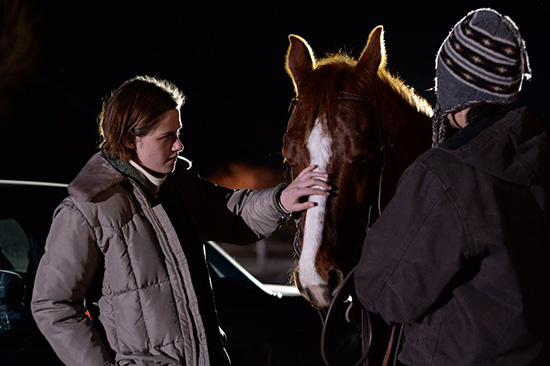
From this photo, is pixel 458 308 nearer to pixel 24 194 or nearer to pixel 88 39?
pixel 24 194

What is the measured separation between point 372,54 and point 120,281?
1519mm

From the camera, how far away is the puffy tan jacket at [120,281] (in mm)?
1791

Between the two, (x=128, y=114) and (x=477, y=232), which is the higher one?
(x=128, y=114)

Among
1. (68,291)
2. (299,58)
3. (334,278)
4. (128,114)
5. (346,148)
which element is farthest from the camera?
(299,58)

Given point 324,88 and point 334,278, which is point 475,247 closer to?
point 334,278

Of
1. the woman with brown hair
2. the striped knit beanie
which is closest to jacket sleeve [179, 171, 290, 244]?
the woman with brown hair

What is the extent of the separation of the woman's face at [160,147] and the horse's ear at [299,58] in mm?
779

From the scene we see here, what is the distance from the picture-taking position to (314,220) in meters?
2.15

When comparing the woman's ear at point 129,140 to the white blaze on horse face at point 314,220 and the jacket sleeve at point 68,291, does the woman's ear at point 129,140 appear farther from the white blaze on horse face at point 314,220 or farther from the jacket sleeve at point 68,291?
the white blaze on horse face at point 314,220

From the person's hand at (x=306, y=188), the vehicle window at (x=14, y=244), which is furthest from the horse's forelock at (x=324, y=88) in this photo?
the vehicle window at (x=14, y=244)

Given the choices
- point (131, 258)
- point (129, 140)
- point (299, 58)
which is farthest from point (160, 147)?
point (299, 58)

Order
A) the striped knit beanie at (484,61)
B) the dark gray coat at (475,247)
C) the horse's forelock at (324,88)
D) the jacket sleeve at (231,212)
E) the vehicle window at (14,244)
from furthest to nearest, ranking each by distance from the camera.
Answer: the vehicle window at (14,244) < the jacket sleeve at (231,212) < the horse's forelock at (324,88) < the striped knit beanie at (484,61) < the dark gray coat at (475,247)

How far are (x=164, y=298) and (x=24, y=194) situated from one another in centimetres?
130

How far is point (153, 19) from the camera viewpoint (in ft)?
79.8
